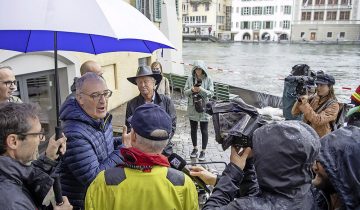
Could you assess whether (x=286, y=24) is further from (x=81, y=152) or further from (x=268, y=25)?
(x=81, y=152)

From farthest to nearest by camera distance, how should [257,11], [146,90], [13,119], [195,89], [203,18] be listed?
[203,18]
[257,11]
[195,89]
[146,90]
[13,119]

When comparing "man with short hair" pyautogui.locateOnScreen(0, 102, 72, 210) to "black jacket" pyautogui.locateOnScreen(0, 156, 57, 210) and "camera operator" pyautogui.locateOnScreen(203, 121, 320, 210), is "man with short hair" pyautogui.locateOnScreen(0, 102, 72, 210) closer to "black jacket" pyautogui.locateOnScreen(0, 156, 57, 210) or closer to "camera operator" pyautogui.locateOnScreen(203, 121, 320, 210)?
"black jacket" pyautogui.locateOnScreen(0, 156, 57, 210)

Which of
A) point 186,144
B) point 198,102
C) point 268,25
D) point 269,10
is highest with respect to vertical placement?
point 269,10

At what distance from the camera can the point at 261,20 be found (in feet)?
279

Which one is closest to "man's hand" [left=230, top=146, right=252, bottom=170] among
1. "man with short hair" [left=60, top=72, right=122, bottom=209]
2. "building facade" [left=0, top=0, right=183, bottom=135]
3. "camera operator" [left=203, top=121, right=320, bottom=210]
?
"camera operator" [left=203, top=121, right=320, bottom=210]

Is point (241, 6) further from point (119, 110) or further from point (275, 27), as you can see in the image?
point (119, 110)

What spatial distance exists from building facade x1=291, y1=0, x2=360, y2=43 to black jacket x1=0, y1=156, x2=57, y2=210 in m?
85.2

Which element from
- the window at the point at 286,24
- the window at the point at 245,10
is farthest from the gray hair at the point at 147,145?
the window at the point at 245,10

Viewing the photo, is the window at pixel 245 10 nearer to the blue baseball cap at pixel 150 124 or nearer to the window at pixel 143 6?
the window at pixel 143 6

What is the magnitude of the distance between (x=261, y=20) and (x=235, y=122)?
8857cm

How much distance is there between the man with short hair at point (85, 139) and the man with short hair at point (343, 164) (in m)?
1.56

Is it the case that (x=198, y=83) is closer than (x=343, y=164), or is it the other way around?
(x=343, y=164)

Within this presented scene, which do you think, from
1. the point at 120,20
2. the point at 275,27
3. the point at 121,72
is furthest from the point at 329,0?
the point at 120,20

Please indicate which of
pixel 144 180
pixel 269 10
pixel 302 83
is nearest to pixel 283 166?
pixel 144 180
